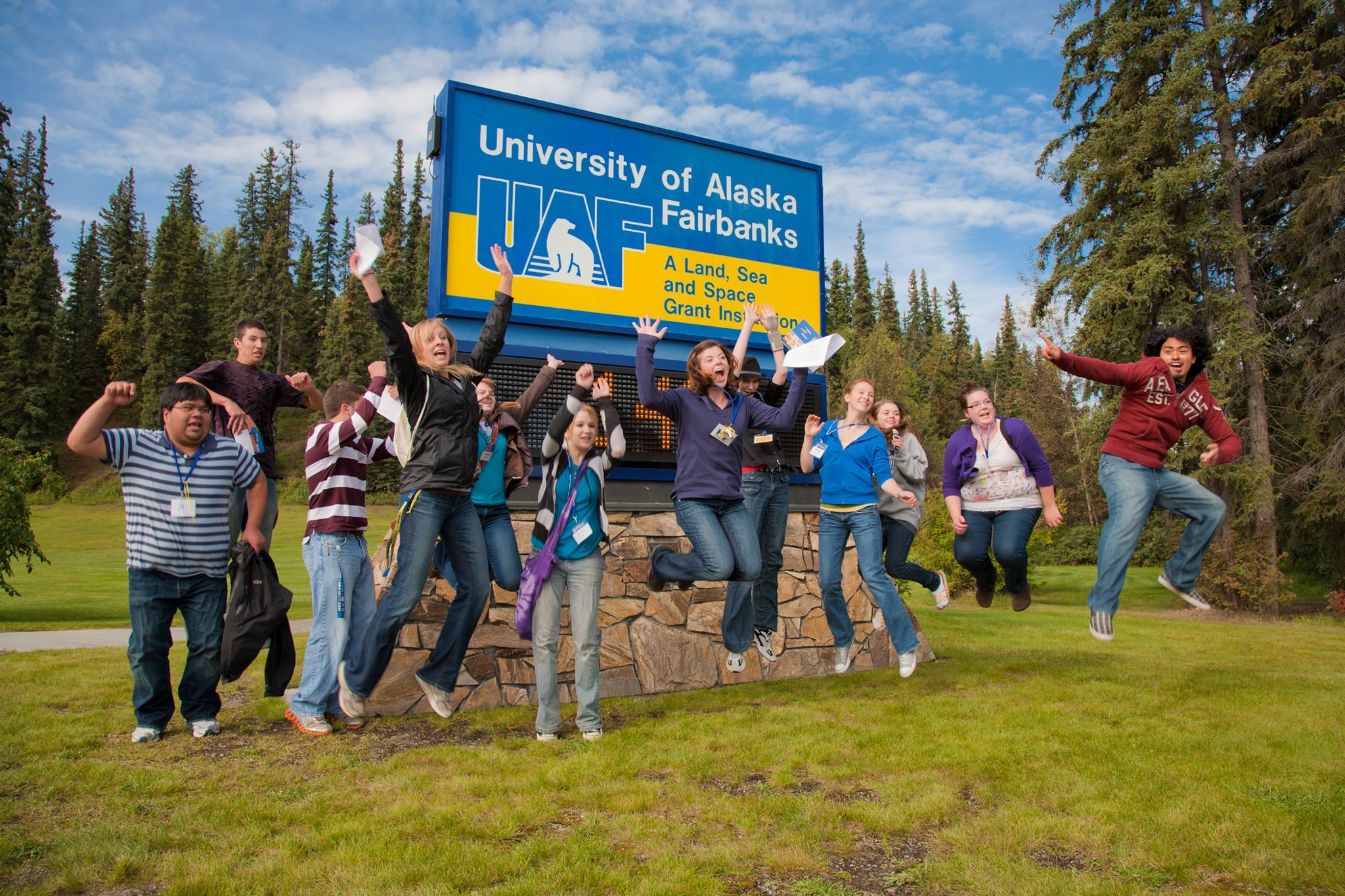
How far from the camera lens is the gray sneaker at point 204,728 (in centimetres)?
496

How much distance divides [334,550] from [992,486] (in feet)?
15.2

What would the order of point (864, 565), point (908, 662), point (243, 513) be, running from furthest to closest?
point (908, 662) → point (864, 565) → point (243, 513)

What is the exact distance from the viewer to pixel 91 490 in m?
45.3

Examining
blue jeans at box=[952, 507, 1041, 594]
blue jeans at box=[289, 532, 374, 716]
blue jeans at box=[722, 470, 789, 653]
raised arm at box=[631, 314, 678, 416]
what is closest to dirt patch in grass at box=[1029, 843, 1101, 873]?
blue jeans at box=[952, 507, 1041, 594]

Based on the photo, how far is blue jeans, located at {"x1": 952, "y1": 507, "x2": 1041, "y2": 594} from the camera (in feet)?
19.6

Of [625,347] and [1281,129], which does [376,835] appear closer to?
[625,347]

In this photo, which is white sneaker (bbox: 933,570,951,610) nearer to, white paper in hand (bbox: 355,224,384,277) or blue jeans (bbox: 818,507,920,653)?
blue jeans (bbox: 818,507,920,653)

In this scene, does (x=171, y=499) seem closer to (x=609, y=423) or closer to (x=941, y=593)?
(x=609, y=423)

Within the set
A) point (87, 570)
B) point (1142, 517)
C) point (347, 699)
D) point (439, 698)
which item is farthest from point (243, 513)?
point (87, 570)

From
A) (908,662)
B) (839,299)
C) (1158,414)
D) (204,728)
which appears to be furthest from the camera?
(839,299)

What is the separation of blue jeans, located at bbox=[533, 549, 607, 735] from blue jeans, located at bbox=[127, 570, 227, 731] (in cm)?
194

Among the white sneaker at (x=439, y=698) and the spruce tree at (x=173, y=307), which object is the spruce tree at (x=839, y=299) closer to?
the spruce tree at (x=173, y=307)

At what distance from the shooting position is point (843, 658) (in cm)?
709

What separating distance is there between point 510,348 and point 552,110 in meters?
2.18
